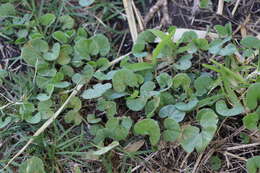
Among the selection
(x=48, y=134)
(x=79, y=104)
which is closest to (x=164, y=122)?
(x=79, y=104)

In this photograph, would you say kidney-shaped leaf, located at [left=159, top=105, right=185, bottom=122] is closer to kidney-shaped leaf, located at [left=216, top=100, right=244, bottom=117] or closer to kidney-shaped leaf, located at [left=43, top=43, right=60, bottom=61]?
kidney-shaped leaf, located at [left=216, top=100, right=244, bottom=117]

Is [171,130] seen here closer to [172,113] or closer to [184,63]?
[172,113]

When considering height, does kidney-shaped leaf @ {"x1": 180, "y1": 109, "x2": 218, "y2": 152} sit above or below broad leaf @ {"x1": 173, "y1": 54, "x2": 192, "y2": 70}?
below

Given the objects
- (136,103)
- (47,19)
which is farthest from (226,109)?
(47,19)

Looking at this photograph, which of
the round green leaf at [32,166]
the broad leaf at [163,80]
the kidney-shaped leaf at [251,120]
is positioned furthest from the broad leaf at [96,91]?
the kidney-shaped leaf at [251,120]

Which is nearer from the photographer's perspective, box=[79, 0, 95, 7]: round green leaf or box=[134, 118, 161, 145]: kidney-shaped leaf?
box=[134, 118, 161, 145]: kidney-shaped leaf

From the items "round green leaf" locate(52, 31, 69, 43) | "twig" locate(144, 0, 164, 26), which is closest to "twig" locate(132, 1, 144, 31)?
"twig" locate(144, 0, 164, 26)

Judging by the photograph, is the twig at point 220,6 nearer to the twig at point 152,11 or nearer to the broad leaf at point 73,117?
the twig at point 152,11

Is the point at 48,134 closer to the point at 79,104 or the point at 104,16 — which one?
the point at 79,104
